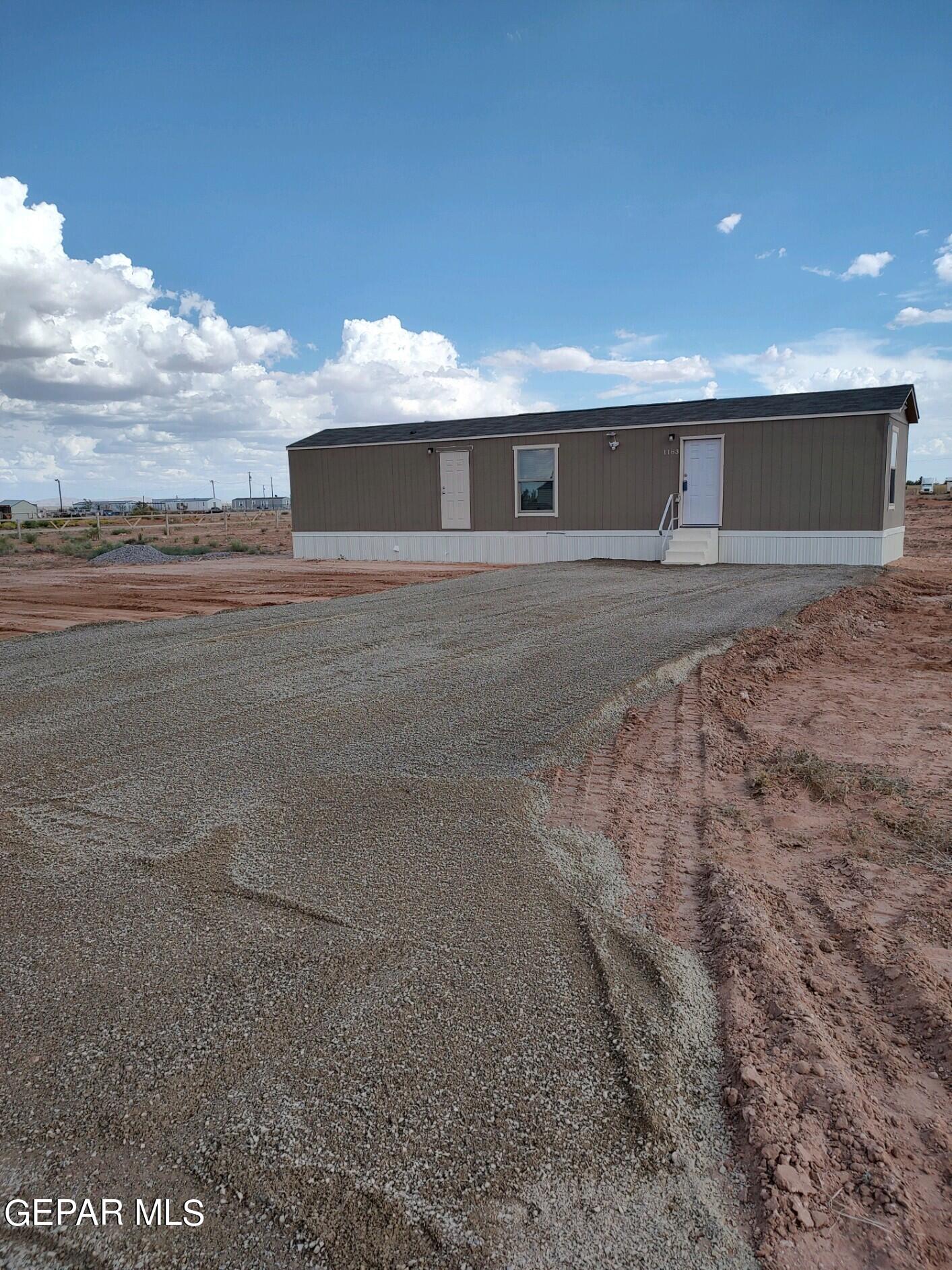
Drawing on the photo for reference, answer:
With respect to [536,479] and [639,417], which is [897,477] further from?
[536,479]

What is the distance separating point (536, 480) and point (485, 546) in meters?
1.78

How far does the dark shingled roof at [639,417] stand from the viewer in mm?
14891

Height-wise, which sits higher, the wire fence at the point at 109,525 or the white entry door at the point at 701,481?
the white entry door at the point at 701,481

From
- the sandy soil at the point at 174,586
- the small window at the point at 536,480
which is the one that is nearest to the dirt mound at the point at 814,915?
the sandy soil at the point at 174,586

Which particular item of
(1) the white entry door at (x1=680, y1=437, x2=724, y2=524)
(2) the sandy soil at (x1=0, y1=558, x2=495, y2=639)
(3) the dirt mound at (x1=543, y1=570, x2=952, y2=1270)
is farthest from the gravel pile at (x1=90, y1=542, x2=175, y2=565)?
(3) the dirt mound at (x1=543, y1=570, x2=952, y2=1270)

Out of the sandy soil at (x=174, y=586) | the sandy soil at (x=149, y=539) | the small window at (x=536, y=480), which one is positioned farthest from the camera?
the sandy soil at (x=149, y=539)

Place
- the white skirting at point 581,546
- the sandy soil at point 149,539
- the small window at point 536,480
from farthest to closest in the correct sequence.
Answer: the sandy soil at point 149,539 < the small window at point 536,480 < the white skirting at point 581,546

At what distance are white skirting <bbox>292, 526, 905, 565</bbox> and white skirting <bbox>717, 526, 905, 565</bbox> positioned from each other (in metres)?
0.01

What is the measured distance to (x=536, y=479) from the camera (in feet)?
57.2

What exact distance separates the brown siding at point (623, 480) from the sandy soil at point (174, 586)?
4.72ft

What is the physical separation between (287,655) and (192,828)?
3432mm

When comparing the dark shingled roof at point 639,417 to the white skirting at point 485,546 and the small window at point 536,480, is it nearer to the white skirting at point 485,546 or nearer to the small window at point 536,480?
the small window at point 536,480

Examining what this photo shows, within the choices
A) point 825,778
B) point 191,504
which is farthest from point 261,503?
point 825,778

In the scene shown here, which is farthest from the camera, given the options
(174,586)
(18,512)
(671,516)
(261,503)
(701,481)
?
(261,503)
